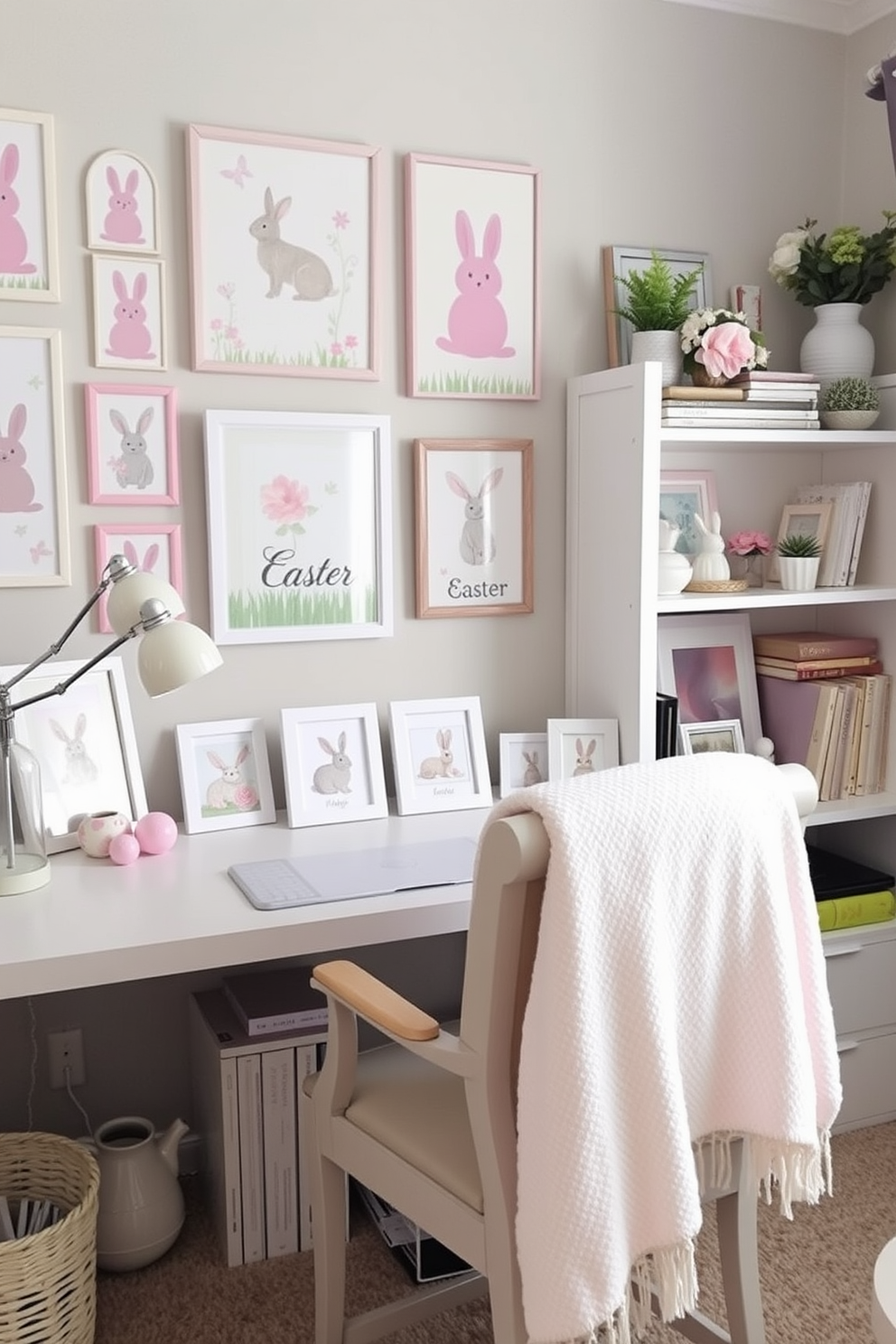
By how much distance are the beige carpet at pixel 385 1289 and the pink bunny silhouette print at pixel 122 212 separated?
5.96 feet

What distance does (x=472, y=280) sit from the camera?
2.42 metres

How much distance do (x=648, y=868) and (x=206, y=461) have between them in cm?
124

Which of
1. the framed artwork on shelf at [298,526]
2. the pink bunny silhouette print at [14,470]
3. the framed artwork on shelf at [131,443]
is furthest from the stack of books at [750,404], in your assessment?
the pink bunny silhouette print at [14,470]

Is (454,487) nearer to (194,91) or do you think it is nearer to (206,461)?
(206,461)

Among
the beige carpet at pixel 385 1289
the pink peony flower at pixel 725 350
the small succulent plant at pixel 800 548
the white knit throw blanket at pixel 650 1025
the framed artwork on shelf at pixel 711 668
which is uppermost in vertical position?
the pink peony flower at pixel 725 350

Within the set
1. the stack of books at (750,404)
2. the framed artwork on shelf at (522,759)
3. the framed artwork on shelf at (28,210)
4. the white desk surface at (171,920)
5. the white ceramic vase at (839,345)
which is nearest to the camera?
the white desk surface at (171,920)

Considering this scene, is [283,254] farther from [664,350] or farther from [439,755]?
[439,755]

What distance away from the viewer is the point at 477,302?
2436mm

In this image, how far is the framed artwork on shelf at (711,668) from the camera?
264 centimetres

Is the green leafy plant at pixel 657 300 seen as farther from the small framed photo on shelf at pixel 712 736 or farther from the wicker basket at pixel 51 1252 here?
the wicker basket at pixel 51 1252

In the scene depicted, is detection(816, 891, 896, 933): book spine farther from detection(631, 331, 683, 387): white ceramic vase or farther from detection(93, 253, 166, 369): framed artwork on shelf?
Answer: detection(93, 253, 166, 369): framed artwork on shelf

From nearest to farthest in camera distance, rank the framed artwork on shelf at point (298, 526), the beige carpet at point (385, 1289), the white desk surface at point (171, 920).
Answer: the white desk surface at point (171, 920), the beige carpet at point (385, 1289), the framed artwork on shelf at point (298, 526)

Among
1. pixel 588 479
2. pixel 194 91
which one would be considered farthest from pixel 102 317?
pixel 588 479

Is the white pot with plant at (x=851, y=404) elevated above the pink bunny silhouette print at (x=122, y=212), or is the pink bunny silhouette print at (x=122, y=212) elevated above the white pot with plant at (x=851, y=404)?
the pink bunny silhouette print at (x=122, y=212)
